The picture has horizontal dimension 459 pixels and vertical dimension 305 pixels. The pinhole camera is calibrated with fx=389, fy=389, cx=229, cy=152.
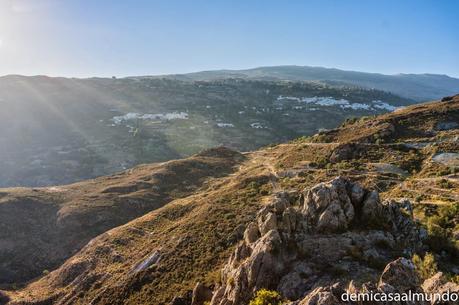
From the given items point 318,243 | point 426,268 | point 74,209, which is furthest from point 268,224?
point 74,209

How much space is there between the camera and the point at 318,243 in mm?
29828

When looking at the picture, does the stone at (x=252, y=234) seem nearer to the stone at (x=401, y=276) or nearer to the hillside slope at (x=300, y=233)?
the hillside slope at (x=300, y=233)

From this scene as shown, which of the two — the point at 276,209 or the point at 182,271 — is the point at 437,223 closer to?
the point at 276,209

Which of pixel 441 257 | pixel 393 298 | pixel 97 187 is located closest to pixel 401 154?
pixel 441 257

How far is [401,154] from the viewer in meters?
69.6

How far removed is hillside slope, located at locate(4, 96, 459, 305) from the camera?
30547 millimetres

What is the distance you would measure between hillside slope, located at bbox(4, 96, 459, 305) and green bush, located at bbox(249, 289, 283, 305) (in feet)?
5.45

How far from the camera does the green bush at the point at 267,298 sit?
24955 millimetres

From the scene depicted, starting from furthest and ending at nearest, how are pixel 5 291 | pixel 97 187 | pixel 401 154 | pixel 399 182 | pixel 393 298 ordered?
1. pixel 97 187
2. pixel 401 154
3. pixel 5 291
4. pixel 399 182
5. pixel 393 298

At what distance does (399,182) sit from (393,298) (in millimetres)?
42630

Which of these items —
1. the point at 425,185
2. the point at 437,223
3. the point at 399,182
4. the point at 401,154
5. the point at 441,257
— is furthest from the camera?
→ the point at 401,154

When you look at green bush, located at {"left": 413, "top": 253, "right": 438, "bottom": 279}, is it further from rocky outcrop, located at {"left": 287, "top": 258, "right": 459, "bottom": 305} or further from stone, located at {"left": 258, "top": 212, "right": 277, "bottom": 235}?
stone, located at {"left": 258, "top": 212, "right": 277, "bottom": 235}

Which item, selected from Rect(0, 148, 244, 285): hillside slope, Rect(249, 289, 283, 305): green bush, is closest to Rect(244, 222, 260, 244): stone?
Rect(249, 289, 283, 305): green bush

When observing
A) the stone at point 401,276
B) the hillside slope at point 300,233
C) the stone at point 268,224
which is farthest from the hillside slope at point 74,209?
the stone at point 401,276
